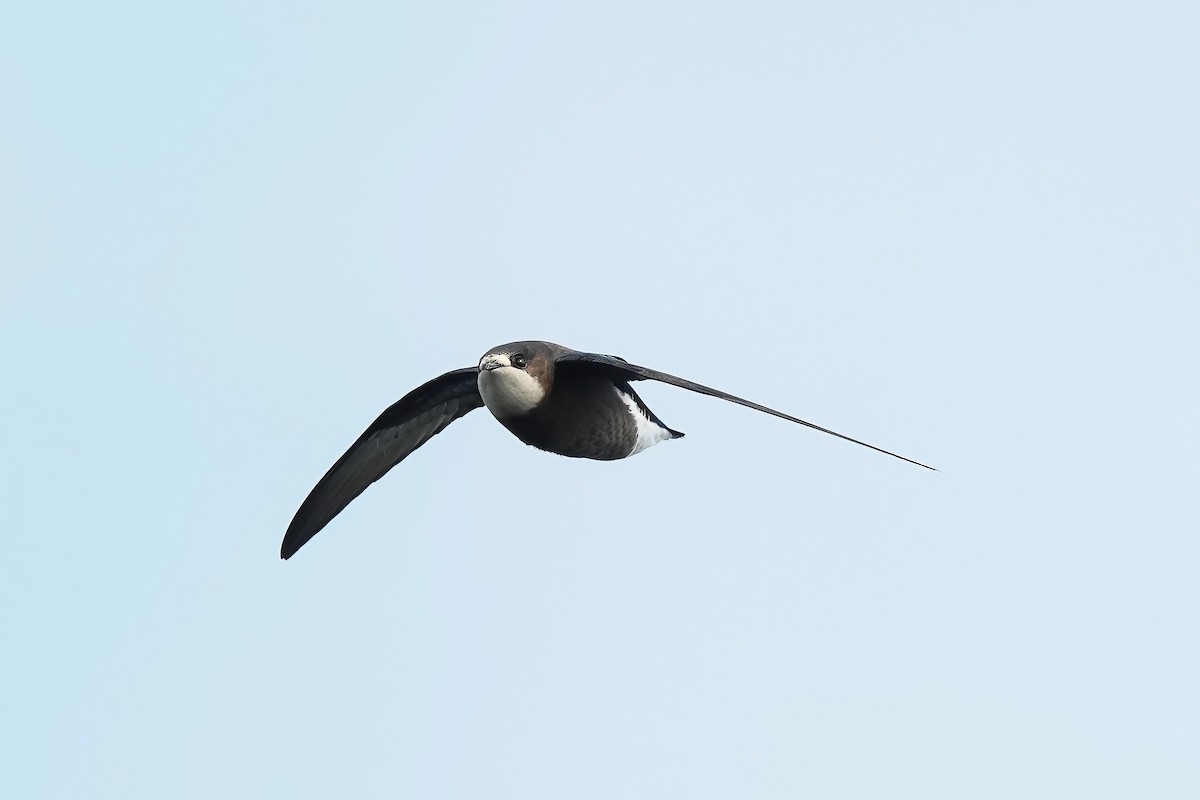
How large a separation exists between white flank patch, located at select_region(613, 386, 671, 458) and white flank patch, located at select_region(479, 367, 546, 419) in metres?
0.94

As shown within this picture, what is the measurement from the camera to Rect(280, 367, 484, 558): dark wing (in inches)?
498

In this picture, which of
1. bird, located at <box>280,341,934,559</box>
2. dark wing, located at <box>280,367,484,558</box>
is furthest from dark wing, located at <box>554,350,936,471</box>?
dark wing, located at <box>280,367,484,558</box>

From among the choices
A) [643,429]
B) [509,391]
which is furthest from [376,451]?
[509,391]

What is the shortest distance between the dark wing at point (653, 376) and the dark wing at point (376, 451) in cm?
158

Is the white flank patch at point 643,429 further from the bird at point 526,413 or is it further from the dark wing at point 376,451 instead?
the dark wing at point 376,451

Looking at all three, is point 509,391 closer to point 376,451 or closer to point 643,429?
point 643,429

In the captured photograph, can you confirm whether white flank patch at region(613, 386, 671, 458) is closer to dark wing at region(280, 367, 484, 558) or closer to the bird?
the bird

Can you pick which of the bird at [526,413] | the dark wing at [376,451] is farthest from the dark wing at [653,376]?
the dark wing at [376,451]

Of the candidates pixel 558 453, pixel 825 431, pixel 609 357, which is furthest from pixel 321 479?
pixel 825 431

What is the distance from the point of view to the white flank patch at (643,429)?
11.9 m

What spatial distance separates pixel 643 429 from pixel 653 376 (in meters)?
2.12

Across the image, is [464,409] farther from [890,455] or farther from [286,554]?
[890,455]

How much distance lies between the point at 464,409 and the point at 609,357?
2298 mm

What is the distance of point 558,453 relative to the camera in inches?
455
